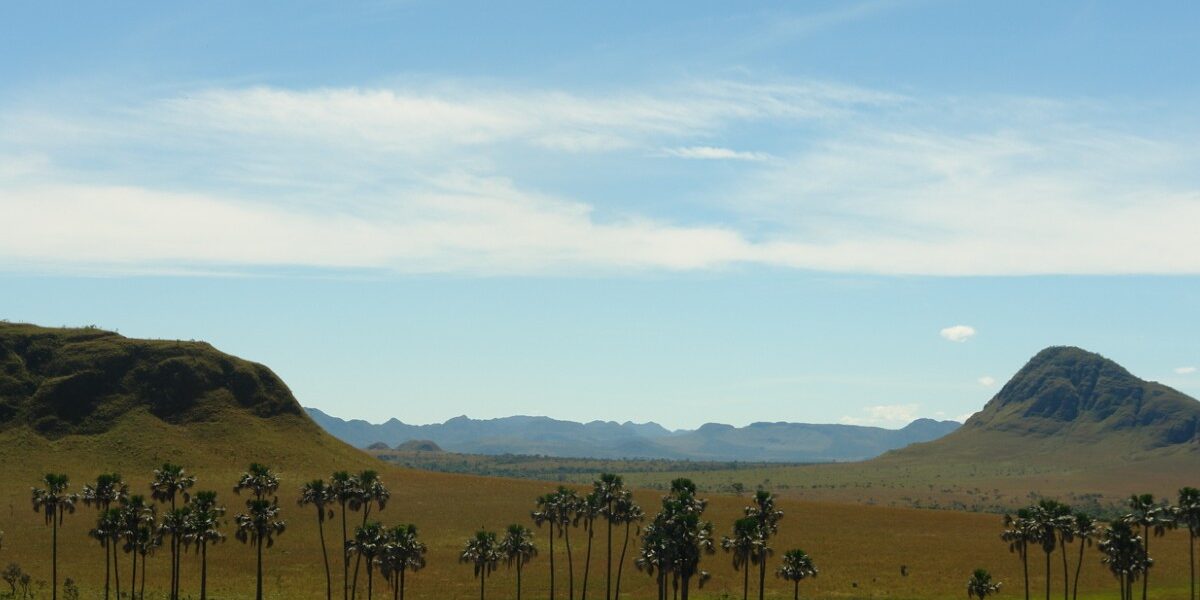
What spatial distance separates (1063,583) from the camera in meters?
117

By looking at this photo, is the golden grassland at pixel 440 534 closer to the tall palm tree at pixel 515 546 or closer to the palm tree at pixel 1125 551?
the tall palm tree at pixel 515 546

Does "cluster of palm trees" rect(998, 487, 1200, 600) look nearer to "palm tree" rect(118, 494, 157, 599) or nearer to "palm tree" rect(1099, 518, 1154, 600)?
"palm tree" rect(1099, 518, 1154, 600)

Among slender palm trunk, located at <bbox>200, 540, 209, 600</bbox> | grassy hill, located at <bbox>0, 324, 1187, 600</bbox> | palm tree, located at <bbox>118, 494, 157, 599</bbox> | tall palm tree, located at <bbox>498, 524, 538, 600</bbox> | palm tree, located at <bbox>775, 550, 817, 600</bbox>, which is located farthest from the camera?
grassy hill, located at <bbox>0, 324, 1187, 600</bbox>

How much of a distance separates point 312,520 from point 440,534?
1818 cm

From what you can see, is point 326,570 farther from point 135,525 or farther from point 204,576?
point 135,525

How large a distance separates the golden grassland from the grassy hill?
24 cm

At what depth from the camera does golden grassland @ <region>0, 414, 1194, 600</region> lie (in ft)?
376

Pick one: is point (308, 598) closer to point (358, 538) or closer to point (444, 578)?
point (444, 578)

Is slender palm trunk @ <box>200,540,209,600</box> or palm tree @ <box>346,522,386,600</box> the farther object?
slender palm trunk @ <box>200,540,209,600</box>

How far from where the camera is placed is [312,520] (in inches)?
5655

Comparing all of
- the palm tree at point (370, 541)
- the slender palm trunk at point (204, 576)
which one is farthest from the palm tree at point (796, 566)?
the slender palm trunk at point (204, 576)

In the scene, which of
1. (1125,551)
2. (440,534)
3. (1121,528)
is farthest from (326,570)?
(1125,551)

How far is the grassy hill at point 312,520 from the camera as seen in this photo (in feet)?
380

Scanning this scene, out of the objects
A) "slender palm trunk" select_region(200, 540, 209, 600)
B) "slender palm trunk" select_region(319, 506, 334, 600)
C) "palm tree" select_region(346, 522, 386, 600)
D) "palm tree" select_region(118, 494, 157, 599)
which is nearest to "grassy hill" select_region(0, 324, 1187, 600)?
"slender palm trunk" select_region(319, 506, 334, 600)
